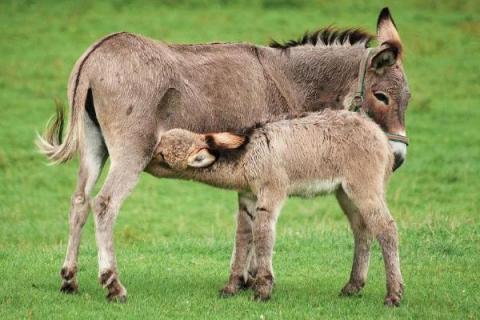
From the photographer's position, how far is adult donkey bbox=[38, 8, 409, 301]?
853 cm

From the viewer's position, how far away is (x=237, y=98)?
9211mm

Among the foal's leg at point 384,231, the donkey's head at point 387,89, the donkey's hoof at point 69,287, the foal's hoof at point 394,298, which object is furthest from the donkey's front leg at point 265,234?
the donkey's hoof at point 69,287

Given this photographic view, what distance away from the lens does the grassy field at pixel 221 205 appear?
848 centimetres

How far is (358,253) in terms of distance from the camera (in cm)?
884

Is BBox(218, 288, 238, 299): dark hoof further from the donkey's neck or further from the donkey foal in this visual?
the donkey's neck

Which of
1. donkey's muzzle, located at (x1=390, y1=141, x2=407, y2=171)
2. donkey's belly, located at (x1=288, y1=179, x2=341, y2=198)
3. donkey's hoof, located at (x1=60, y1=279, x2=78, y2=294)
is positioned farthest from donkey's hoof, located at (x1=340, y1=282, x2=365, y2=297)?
donkey's hoof, located at (x1=60, y1=279, x2=78, y2=294)

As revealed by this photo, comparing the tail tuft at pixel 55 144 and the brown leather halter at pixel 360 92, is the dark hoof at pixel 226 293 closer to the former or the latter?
the tail tuft at pixel 55 144

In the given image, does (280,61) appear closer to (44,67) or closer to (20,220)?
(20,220)

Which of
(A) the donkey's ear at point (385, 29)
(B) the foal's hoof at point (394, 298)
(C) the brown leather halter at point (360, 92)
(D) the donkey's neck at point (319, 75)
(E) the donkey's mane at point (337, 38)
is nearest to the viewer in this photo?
(B) the foal's hoof at point (394, 298)

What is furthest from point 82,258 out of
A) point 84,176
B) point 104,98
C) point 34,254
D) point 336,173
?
point 336,173

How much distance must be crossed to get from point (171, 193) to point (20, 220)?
3615 millimetres

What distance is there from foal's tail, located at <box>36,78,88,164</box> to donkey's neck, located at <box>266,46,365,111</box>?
2155 millimetres

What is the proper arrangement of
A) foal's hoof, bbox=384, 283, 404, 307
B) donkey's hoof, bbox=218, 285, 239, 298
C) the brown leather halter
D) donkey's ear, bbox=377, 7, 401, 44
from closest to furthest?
foal's hoof, bbox=384, 283, 404, 307 → donkey's hoof, bbox=218, 285, 239, 298 → the brown leather halter → donkey's ear, bbox=377, 7, 401, 44

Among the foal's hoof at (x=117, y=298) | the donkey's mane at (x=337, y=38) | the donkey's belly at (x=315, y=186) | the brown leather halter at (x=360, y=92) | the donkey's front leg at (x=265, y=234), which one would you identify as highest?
the donkey's mane at (x=337, y=38)
